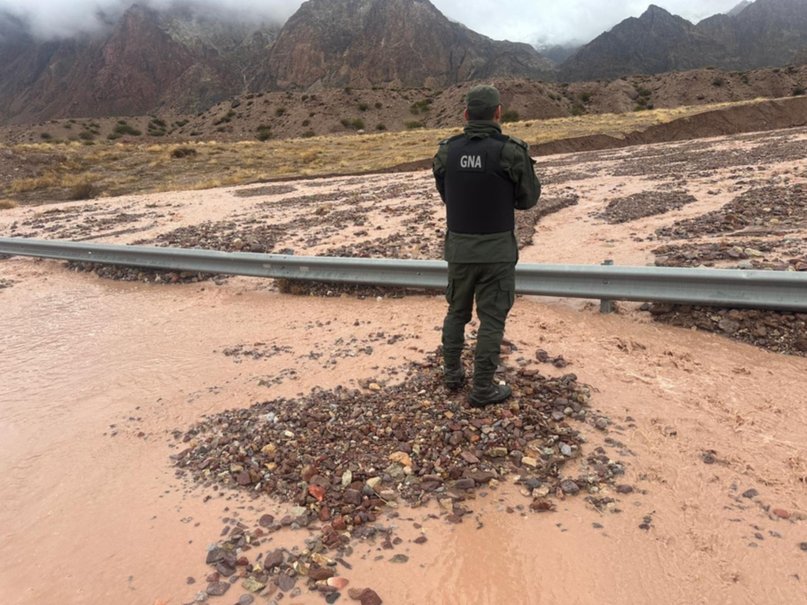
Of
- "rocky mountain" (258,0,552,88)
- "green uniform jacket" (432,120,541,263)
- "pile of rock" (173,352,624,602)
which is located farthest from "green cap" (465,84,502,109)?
"rocky mountain" (258,0,552,88)

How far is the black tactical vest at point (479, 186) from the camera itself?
Result: 346cm

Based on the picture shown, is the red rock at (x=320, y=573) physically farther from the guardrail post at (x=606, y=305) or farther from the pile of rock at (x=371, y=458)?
the guardrail post at (x=606, y=305)

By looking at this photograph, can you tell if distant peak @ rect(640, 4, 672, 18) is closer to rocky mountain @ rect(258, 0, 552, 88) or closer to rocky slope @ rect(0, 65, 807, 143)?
rocky mountain @ rect(258, 0, 552, 88)

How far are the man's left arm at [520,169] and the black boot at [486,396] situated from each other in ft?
4.23

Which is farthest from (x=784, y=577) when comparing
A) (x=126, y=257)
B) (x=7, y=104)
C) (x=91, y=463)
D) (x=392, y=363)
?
(x=7, y=104)

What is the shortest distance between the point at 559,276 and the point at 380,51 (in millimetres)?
170941

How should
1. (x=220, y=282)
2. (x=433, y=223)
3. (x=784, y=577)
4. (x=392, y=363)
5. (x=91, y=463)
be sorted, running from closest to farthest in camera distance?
(x=784, y=577) → (x=91, y=463) → (x=392, y=363) → (x=220, y=282) → (x=433, y=223)

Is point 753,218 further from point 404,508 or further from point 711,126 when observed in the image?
point 711,126

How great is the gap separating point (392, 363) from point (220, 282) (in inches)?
168

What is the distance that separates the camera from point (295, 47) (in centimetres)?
16212

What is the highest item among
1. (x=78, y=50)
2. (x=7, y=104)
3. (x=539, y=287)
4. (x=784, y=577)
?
(x=78, y=50)

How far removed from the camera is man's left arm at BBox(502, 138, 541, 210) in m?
3.42

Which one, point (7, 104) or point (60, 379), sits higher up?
point (7, 104)

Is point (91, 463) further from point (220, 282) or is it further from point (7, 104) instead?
point (7, 104)
